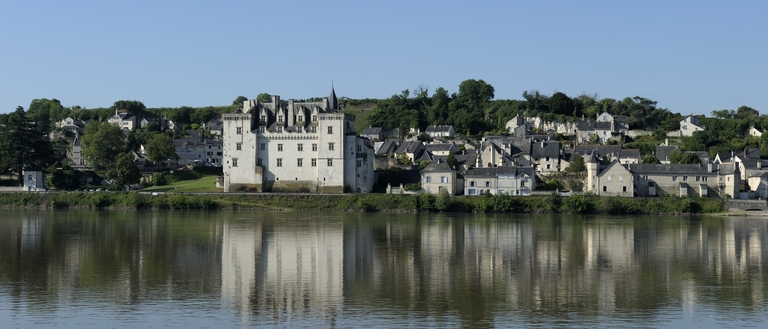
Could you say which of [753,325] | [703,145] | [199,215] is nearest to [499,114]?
[703,145]

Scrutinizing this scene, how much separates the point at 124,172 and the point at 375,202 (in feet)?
61.5

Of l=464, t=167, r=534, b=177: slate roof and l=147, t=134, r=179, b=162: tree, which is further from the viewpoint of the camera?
l=147, t=134, r=179, b=162: tree

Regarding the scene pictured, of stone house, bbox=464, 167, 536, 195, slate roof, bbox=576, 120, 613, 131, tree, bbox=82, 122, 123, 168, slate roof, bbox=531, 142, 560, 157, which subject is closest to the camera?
stone house, bbox=464, 167, 536, 195

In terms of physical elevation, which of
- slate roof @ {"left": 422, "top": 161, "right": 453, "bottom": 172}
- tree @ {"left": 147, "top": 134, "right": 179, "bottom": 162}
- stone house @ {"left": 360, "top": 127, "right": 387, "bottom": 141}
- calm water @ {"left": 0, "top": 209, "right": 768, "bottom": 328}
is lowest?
calm water @ {"left": 0, "top": 209, "right": 768, "bottom": 328}

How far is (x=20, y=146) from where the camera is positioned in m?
66.0

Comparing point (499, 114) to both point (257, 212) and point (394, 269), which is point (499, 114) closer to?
point (257, 212)

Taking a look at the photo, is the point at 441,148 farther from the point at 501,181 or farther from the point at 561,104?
the point at 561,104

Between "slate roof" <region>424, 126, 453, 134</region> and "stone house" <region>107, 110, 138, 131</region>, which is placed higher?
"stone house" <region>107, 110, 138, 131</region>

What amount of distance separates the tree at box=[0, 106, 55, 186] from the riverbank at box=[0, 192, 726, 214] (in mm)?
5282

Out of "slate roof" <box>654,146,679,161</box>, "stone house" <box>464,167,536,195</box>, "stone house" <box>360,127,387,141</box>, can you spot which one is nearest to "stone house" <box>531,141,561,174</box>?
"slate roof" <box>654,146,679,161</box>

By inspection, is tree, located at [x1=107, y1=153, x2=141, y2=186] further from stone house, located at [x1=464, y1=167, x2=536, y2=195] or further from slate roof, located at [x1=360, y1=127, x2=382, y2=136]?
slate roof, located at [x1=360, y1=127, x2=382, y2=136]

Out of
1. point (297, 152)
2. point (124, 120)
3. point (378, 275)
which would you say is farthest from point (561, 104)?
point (378, 275)

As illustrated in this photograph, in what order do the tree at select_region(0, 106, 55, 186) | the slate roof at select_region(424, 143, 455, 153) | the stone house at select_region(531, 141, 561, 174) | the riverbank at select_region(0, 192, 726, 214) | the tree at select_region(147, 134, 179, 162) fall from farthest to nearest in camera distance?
the slate roof at select_region(424, 143, 455, 153) < the tree at select_region(147, 134, 179, 162) < the stone house at select_region(531, 141, 561, 174) < the tree at select_region(0, 106, 55, 186) < the riverbank at select_region(0, 192, 726, 214)

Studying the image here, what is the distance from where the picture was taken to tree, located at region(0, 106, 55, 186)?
216 ft
